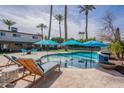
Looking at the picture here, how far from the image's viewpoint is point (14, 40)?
1052 inches

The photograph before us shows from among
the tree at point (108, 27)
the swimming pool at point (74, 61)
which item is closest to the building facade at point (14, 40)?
the swimming pool at point (74, 61)

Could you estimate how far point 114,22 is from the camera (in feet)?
75.7

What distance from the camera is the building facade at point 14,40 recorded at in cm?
2458

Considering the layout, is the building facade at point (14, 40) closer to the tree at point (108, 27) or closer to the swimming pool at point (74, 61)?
the swimming pool at point (74, 61)

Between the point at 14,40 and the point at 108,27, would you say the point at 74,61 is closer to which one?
the point at 108,27

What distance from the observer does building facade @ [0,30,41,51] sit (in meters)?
24.6

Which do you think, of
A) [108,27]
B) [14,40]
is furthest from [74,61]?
[14,40]

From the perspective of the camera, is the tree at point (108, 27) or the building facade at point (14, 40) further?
the building facade at point (14, 40)

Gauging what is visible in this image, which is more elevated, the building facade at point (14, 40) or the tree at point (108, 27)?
the tree at point (108, 27)

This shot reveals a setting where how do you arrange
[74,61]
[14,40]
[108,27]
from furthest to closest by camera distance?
[14,40] < [108,27] < [74,61]
